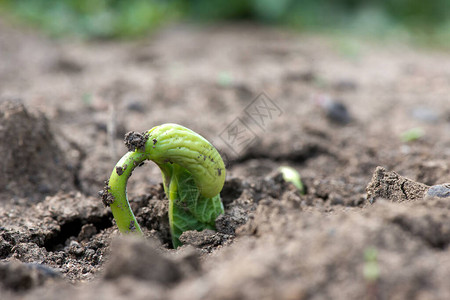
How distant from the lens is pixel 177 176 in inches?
96.1

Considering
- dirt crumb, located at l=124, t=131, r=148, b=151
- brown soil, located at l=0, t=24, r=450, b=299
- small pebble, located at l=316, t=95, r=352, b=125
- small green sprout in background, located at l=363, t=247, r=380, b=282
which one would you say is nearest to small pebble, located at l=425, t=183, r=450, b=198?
brown soil, located at l=0, t=24, r=450, b=299

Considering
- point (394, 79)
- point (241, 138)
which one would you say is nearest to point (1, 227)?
point (241, 138)

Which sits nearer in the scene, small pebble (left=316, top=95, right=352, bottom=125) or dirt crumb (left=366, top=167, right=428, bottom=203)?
dirt crumb (left=366, top=167, right=428, bottom=203)

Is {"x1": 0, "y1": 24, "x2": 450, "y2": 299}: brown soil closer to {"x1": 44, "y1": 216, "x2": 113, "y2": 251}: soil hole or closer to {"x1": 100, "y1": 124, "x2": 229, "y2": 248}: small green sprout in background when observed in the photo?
{"x1": 44, "y1": 216, "x2": 113, "y2": 251}: soil hole

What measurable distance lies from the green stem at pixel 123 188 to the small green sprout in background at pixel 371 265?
109cm

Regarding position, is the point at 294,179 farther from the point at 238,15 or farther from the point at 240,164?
the point at 238,15

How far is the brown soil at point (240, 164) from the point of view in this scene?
5.31ft

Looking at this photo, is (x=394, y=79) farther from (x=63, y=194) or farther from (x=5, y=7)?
(x=5, y=7)

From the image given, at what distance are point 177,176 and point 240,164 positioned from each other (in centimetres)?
130

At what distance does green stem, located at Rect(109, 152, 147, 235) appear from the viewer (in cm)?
221

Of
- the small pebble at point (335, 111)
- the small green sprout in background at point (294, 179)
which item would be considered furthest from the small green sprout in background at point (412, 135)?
the small green sprout in background at point (294, 179)

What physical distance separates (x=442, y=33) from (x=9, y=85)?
6801mm

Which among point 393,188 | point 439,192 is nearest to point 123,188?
point 393,188

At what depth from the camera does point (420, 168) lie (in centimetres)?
327
